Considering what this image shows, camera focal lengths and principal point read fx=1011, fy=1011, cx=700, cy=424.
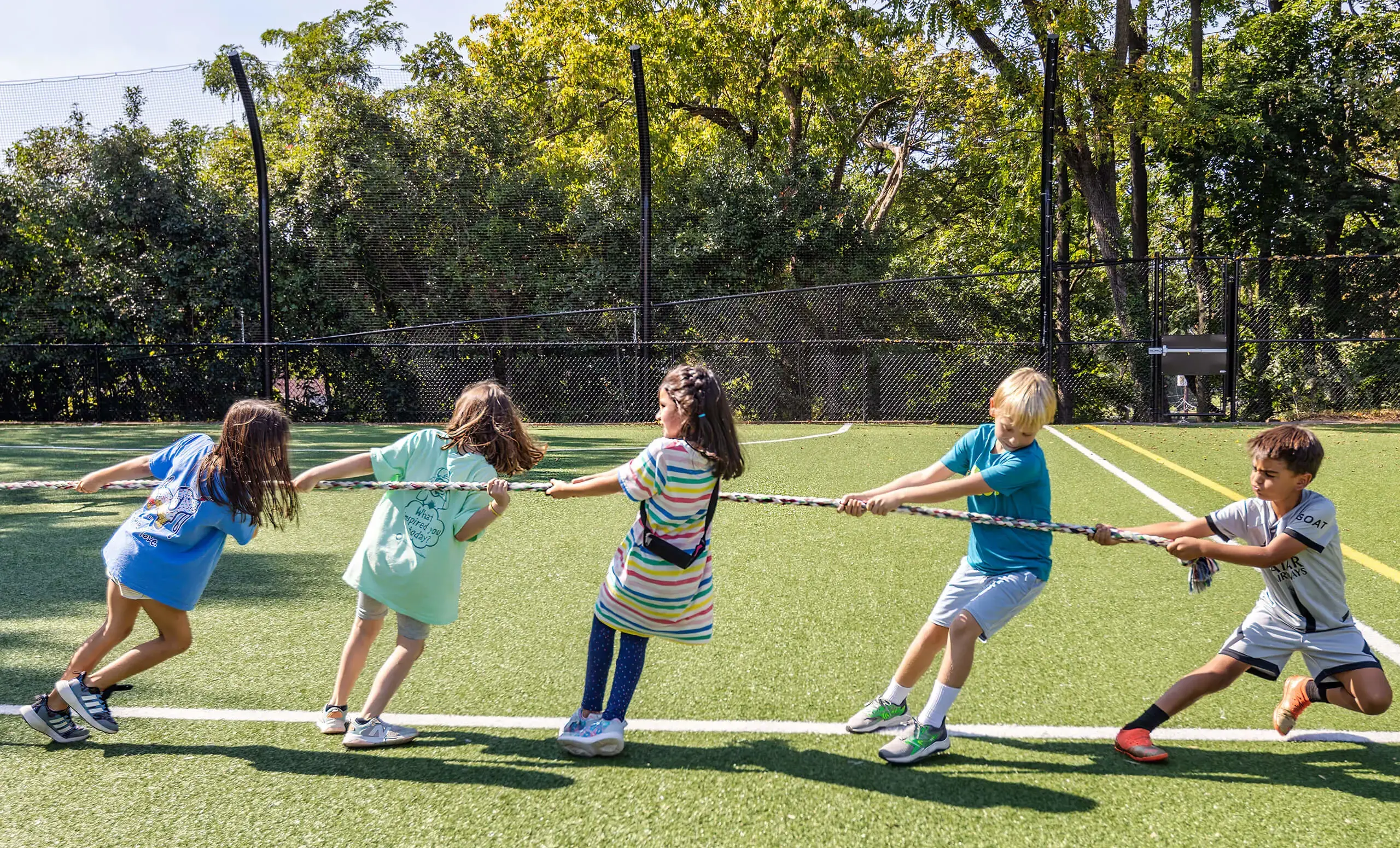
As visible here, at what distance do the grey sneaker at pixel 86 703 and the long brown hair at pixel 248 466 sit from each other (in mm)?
728

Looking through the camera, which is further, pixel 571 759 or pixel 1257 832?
pixel 571 759

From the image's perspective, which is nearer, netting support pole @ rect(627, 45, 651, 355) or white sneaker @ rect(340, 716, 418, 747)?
white sneaker @ rect(340, 716, 418, 747)

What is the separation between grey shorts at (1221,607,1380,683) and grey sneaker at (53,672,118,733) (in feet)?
11.8

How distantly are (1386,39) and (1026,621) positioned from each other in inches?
836

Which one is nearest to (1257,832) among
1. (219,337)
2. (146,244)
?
(219,337)

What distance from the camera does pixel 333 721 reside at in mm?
3355

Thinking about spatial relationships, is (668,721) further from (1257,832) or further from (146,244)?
(146,244)

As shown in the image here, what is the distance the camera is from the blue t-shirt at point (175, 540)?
3.23 m

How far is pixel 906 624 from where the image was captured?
15.1ft

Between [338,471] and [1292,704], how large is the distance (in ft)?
10.3

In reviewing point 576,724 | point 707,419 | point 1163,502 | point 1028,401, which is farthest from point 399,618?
point 1163,502

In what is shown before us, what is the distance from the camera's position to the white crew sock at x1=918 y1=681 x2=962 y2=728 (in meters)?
3.16

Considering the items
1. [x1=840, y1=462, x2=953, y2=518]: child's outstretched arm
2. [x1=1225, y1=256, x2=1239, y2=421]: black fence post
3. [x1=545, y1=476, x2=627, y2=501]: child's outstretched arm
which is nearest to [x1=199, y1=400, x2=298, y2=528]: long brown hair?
[x1=545, y1=476, x2=627, y2=501]: child's outstretched arm

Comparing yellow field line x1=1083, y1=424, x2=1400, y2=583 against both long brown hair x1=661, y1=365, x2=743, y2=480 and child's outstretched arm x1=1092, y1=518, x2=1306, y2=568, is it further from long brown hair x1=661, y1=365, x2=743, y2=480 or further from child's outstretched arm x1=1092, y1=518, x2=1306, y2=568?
long brown hair x1=661, y1=365, x2=743, y2=480
